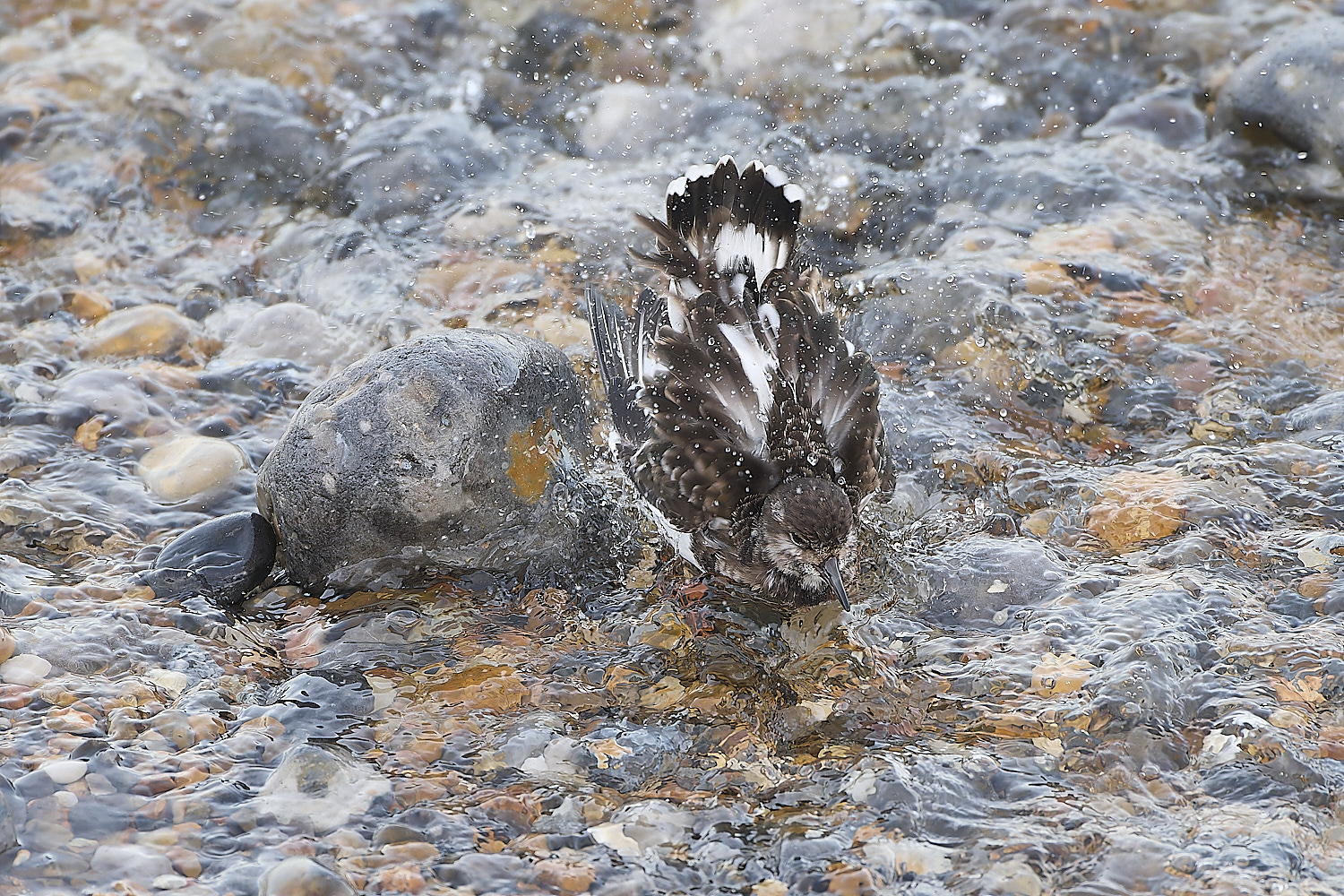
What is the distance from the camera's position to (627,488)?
5.90m

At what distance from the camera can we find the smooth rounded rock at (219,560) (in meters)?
5.14

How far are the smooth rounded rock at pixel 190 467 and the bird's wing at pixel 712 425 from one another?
207 centimetres

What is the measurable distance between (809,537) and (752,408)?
646 millimetres

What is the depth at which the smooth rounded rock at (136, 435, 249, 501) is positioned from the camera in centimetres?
575

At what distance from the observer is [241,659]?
4.84 metres

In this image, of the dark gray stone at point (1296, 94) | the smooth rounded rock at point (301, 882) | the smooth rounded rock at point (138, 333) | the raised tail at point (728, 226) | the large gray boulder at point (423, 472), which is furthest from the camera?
the dark gray stone at point (1296, 94)

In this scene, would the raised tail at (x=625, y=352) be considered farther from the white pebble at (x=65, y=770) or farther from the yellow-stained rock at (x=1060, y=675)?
the white pebble at (x=65, y=770)

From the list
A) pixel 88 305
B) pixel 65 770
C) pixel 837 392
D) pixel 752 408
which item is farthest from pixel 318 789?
pixel 88 305

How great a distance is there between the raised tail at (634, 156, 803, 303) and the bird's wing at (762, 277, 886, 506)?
1.13 ft

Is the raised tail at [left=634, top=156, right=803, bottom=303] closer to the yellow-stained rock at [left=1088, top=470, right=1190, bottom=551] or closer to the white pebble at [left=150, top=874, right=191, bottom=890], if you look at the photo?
the yellow-stained rock at [left=1088, top=470, right=1190, bottom=551]

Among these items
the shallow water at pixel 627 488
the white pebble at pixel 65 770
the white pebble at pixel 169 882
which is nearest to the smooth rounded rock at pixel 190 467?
the shallow water at pixel 627 488

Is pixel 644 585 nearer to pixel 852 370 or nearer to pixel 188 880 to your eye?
pixel 852 370

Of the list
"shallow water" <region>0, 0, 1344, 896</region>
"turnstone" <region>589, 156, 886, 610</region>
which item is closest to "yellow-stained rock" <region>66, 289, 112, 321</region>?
"shallow water" <region>0, 0, 1344, 896</region>

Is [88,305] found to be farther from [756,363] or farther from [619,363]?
[756,363]
